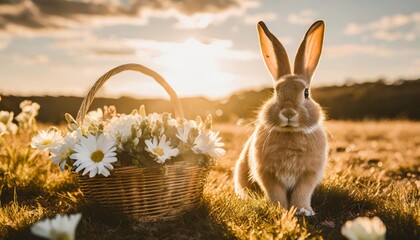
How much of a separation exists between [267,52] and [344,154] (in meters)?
3.41

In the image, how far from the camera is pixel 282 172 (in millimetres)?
4613

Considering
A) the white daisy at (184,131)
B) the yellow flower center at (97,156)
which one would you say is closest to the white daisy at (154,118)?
the white daisy at (184,131)

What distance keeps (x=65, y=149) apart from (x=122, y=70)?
0.93m

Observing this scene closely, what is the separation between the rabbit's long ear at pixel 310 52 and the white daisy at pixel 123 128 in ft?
5.63

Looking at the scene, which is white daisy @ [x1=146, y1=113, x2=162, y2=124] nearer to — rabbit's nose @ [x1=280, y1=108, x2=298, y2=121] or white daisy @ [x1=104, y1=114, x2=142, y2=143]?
white daisy @ [x1=104, y1=114, x2=142, y2=143]

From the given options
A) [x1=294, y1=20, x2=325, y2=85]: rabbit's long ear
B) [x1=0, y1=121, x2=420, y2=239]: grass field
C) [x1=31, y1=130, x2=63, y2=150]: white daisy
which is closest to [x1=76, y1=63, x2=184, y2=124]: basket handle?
[x1=31, y1=130, x2=63, y2=150]: white daisy

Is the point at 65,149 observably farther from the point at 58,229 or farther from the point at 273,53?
the point at 273,53

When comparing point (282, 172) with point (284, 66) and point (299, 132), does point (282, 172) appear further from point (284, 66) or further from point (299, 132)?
point (284, 66)

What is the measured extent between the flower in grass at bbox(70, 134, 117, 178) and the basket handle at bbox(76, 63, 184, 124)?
0.45m

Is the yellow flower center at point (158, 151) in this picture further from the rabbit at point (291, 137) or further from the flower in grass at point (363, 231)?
the flower in grass at point (363, 231)

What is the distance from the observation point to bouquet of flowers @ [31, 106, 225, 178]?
12.3 ft

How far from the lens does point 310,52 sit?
16.1ft

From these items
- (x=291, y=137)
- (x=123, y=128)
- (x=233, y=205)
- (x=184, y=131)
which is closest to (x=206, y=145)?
(x=184, y=131)

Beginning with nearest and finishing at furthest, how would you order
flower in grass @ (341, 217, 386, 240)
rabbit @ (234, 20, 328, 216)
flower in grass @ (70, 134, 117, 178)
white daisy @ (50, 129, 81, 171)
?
flower in grass @ (341, 217, 386, 240)
flower in grass @ (70, 134, 117, 178)
white daisy @ (50, 129, 81, 171)
rabbit @ (234, 20, 328, 216)
